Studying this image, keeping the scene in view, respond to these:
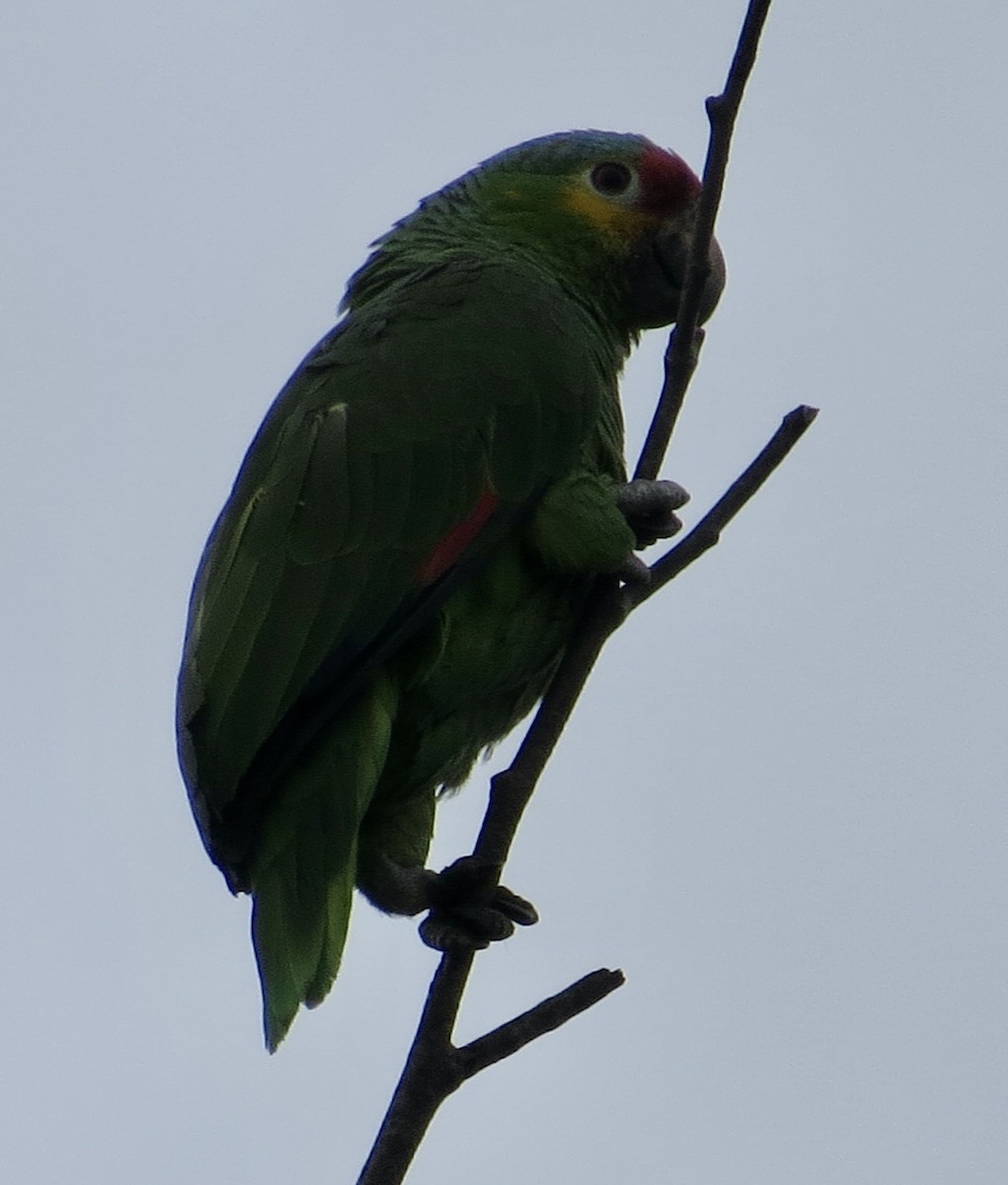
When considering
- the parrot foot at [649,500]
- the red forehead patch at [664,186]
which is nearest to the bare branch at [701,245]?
the parrot foot at [649,500]

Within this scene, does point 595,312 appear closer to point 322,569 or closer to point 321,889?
point 322,569

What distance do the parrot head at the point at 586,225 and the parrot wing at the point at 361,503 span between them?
383 mm

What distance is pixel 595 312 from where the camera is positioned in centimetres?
394

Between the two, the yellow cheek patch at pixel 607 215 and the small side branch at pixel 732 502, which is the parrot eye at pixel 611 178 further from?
the small side branch at pixel 732 502

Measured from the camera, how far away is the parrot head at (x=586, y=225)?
4012mm

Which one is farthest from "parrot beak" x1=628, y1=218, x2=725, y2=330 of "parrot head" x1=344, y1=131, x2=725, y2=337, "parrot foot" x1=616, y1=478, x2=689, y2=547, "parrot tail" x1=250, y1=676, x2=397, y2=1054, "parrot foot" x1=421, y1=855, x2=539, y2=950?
"parrot foot" x1=421, y1=855, x2=539, y2=950

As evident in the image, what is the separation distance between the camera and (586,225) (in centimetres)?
406

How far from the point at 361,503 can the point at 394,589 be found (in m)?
0.22

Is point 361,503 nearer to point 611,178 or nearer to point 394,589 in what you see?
point 394,589

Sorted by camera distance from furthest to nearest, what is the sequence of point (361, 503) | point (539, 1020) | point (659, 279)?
1. point (659, 279)
2. point (361, 503)
3. point (539, 1020)

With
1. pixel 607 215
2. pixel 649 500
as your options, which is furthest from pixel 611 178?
pixel 649 500

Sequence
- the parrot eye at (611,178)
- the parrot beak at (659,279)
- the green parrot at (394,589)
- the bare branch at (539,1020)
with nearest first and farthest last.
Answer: the bare branch at (539,1020) → the green parrot at (394,589) → the parrot beak at (659,279) → the parrot eye at (611,178)

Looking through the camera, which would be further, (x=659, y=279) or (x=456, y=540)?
(x=659, y=279)

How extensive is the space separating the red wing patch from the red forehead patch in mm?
1245
